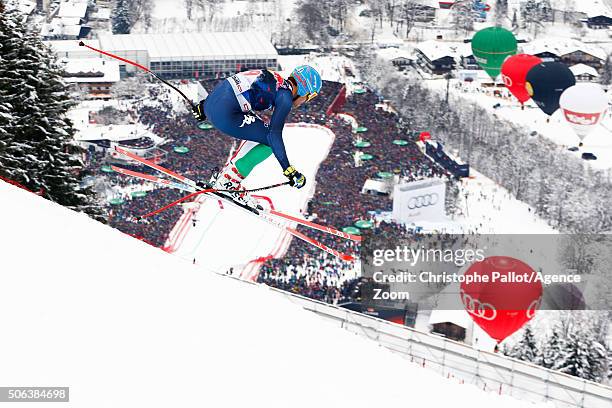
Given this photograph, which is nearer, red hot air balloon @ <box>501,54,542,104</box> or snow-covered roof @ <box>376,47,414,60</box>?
red hot air balloon @ <box>501,54,542,104</box>

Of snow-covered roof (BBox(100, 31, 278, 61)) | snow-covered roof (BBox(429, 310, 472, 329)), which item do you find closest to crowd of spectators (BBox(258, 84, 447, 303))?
snow-covered roof (BBox(429, 310, 472, 329))

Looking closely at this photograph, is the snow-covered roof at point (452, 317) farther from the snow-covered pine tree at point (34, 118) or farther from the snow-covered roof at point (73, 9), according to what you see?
the snow-covered roof at point (73, 9)

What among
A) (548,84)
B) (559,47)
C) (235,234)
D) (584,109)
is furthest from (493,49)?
(235,234)

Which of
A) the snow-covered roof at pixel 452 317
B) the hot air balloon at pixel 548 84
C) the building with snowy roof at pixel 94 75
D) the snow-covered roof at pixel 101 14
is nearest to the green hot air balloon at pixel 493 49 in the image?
the hot air balloon at pixel 548 84

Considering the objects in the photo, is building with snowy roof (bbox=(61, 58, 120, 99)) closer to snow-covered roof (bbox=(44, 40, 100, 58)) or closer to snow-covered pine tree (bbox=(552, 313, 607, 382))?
snow-covered roof (bbox=(44, 40, 100, 58))

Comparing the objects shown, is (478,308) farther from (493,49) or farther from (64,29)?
(64,29)

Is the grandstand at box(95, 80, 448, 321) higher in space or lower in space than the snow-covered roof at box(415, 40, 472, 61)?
lower

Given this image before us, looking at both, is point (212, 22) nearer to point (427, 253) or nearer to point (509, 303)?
point (427, 253)
